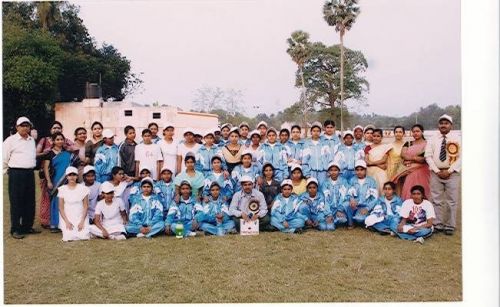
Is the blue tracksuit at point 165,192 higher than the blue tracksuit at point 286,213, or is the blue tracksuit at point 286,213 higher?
the blue tracksuit at point 165,192

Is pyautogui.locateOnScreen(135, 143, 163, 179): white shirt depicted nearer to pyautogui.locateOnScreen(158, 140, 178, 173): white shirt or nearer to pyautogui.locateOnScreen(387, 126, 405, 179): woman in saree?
pyautogui.locateOnScreen(158, 140, 178, 173): white shirt

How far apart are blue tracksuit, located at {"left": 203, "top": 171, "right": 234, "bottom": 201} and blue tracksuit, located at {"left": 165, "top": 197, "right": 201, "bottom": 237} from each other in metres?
0.17

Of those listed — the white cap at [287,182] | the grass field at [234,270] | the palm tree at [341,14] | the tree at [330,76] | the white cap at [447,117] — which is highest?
the palm tree at [341,14]

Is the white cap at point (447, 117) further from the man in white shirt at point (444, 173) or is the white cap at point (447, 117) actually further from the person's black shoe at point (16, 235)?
the person's black shoe at point (16, 235)

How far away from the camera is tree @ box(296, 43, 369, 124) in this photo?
5.01 m

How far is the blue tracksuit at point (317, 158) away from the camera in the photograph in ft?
17.0

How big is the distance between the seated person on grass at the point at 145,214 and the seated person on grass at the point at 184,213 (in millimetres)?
89

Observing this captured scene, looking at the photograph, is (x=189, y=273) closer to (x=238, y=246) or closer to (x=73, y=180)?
(x=238, y=246)

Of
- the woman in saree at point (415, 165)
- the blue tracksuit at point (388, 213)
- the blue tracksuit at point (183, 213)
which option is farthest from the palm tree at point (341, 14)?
the blue tracksuit at point (183, 213)

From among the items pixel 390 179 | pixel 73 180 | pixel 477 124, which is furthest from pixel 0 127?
pixel 477 124

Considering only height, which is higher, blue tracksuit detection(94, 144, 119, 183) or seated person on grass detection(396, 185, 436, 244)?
blue tracksuit detection(94, 144, 119, 183)

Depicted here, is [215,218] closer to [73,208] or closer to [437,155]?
[73,208]

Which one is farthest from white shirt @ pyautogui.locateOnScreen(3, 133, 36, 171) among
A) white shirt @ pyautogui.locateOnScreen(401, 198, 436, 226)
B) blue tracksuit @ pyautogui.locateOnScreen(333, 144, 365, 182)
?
white shirt @ pyautogui.locateOnScreen(401, 198, 436, 226)

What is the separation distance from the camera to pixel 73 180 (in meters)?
4.99
